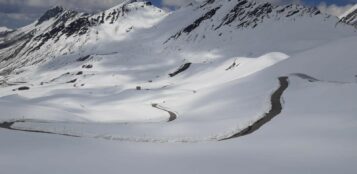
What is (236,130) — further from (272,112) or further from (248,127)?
(272,112)

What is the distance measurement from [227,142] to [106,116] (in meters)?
46.4

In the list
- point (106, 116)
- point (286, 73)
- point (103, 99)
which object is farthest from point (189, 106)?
point (103, 99)

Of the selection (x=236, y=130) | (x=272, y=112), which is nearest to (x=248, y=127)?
(x=236, y=130)

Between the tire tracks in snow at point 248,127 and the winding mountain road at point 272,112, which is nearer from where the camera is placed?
the tire tracks in snow at point 248,127

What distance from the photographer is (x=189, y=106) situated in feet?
268

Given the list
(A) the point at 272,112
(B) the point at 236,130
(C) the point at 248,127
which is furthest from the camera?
(A) the point at 272,112

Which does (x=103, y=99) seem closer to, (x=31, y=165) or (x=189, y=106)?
(x=189, y=106)

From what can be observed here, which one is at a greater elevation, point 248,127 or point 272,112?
point 272,112

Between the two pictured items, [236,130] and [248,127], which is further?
[248,127]

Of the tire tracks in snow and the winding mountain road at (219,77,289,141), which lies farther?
the winding mountain road at (219,77,289,141)

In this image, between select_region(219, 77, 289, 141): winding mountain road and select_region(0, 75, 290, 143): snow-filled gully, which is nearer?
select_region(0, 75, 290, 143): snow-filled gully

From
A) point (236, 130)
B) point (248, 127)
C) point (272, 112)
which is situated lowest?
point (236, 130)

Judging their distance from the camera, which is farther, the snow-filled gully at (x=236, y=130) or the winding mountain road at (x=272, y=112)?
the winding mountain road at (x=272, y=112)

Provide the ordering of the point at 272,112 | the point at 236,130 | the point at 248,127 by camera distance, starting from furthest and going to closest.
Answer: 1. the point at 272,112
2. the point at 248,127
3. the point at 236,130
